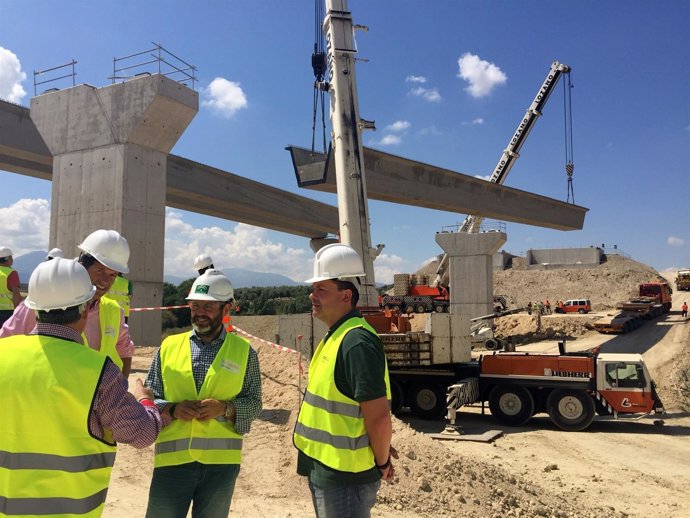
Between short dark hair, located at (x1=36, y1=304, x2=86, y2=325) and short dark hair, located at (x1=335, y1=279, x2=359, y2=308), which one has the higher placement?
short dark hair, located at (x1=335, y1=279, x2=359, y2=308)

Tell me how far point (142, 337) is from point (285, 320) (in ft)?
17.0

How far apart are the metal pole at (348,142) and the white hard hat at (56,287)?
1283 centimetres

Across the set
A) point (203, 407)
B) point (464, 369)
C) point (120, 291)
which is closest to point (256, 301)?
point (464, 369)

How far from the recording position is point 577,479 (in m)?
8.65

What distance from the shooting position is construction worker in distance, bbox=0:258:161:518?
2156 millimetres

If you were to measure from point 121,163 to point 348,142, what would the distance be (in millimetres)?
6569

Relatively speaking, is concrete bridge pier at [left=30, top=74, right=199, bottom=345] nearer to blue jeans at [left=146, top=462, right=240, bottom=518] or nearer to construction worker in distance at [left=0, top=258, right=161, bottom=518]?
blue jeans at [left=146, top=462, right=240, bottom=518]

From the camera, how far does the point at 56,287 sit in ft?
7.77

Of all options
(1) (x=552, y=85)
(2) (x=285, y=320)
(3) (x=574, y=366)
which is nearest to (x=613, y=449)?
(3) (x=574, y=366)

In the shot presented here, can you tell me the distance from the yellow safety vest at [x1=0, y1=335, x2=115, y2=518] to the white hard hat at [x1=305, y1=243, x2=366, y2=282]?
1353 millimetres

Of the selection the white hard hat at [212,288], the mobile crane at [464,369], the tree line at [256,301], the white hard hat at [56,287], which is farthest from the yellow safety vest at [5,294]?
the tree line at [256,301]

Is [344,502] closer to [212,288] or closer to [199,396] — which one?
[199,396]

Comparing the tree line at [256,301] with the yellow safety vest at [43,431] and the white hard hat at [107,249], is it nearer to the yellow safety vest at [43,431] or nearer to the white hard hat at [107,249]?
the white hard hat at [107,249]

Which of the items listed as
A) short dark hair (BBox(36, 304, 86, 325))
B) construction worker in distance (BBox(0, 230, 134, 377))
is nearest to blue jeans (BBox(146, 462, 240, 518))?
construction worker in distance (BBox(0, 230, 134, 377))
